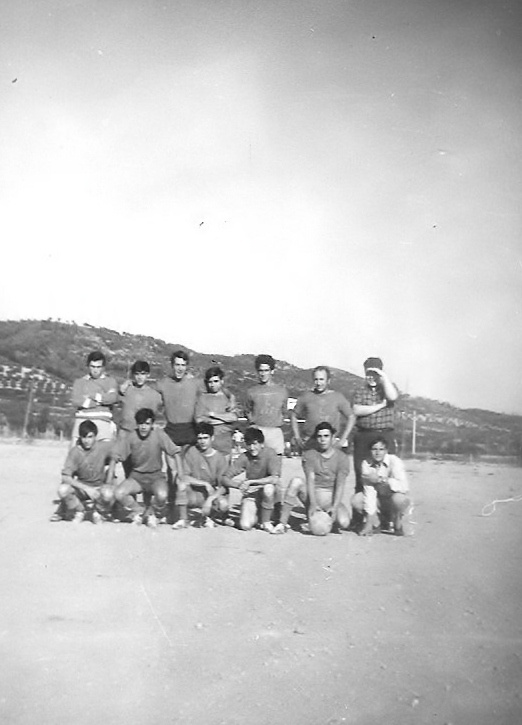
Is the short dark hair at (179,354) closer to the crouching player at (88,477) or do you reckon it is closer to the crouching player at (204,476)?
the crouching player at (204,476)

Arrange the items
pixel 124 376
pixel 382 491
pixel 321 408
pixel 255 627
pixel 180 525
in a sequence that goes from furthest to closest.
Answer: pixel 124 376, pixel 321 408, pixel 382 491, pixel 180 525, pixel 255 627

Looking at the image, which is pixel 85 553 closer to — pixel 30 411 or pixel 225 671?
pixel 225 671

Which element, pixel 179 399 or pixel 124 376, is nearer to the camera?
pixel 179 399

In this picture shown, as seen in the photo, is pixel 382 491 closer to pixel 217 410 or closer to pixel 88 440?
pixel 217 410

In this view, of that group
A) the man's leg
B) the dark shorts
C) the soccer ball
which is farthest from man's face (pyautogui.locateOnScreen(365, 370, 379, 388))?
the man's leg

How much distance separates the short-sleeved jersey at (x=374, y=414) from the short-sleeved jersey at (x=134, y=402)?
1065 mm

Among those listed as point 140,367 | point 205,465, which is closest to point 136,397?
point 140,367

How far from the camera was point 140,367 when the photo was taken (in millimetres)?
3490

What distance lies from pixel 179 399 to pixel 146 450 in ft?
1.05

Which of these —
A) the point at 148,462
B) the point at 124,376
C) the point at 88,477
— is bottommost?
the point at 88,477

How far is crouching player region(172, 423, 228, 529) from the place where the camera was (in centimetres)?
334

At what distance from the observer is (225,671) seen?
1944mm

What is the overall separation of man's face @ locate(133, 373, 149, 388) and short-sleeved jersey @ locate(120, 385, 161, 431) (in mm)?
15

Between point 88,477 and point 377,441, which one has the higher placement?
point 377,441
